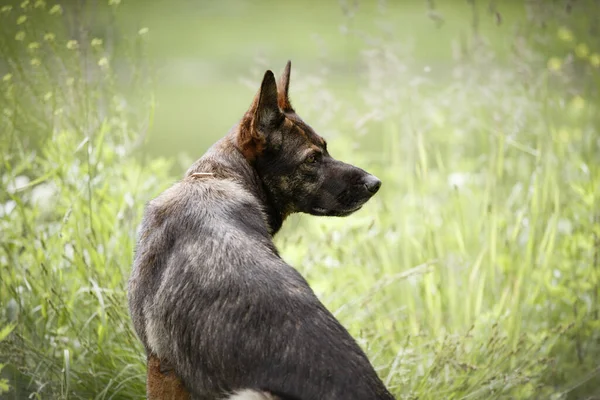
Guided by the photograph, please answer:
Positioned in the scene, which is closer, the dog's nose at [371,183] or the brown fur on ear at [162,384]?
the brown fur on ear at [162,384]

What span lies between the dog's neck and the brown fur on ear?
0.63 metres

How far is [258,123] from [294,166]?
0.23 meters

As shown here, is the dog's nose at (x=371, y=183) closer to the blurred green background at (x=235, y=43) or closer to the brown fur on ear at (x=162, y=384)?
the brown fur on ear at (x=162, y=384)

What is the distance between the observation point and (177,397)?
2.63m

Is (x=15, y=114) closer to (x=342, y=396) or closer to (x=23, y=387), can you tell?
(x=23, y=387)

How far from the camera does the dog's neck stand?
2908 millimetres

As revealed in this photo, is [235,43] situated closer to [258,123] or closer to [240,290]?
[258,123]

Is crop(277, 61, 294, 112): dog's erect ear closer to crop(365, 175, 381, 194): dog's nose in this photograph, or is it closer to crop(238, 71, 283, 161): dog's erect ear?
crop(238, 71, 283, 161): dog's erect ear

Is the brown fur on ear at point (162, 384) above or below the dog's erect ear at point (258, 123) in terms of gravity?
below

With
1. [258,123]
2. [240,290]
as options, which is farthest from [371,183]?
[240,290]

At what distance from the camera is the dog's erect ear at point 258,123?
2898 millimetres

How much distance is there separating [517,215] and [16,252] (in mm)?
2866

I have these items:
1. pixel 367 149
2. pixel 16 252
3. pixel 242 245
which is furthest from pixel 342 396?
pixel 367 149

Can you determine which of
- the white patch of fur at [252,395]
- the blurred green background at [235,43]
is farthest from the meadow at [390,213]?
the blurred green background at [235,43]
